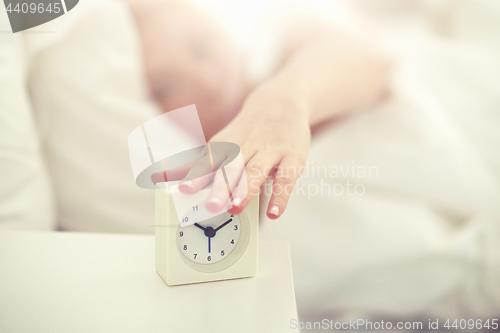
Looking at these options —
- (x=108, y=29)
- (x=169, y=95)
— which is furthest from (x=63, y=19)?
(x=169, y=95)

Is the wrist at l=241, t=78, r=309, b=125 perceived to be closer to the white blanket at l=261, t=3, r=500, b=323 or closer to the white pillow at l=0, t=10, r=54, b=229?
the white blanket at l=261, t=3, r=500, b=323

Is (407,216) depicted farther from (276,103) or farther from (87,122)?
(87,122)

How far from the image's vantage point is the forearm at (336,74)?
835 millimetres

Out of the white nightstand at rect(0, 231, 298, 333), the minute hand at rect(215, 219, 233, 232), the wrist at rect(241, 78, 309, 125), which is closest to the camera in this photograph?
the white nightstand at rect(0, 231, 298, 333)

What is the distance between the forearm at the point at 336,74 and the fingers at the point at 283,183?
280 millimetres

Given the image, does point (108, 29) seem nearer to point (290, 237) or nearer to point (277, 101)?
point (277, 101)

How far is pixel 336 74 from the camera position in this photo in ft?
2.83

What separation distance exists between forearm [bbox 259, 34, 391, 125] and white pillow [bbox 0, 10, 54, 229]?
0.55 meters

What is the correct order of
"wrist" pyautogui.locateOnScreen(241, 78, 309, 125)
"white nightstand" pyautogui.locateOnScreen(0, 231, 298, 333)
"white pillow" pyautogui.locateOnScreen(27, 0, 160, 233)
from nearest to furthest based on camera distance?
1. "white nightstand" pyautogui.locateOnScreen(0, 231, 298, 333)
2. "wrist" pyautogui.locateOnScreen(241, 78, 309, 125)
3. "white pillow" pyautogui.locateOnScreen(27, 0, 160, 233)

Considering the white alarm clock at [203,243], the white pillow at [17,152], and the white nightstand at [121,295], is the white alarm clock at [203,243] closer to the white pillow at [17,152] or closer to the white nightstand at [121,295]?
the white nightstand at [121,295]

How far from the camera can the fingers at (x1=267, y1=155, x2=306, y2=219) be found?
0.46 meters

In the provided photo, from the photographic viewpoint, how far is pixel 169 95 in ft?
2.93

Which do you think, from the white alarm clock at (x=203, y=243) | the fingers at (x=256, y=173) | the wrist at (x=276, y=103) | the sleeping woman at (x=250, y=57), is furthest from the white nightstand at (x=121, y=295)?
the sleeping woman at (x=250, y=57)

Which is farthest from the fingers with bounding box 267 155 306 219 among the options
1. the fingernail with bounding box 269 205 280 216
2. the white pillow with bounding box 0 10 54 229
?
the white pillow with bounding box 0 10 54 229
